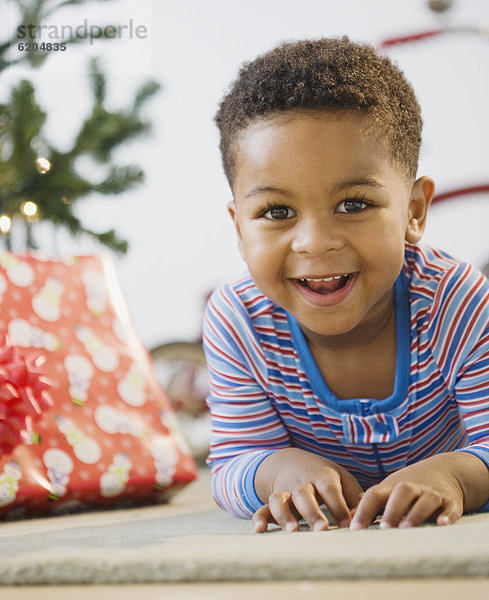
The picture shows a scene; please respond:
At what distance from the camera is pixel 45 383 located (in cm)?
105

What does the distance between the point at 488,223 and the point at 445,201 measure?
10.2 inches

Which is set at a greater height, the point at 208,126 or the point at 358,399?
the point at 208,126

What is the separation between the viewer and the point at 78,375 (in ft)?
3.74

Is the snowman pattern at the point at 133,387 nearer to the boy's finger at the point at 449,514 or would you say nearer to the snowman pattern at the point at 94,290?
the snowman pattern at the point at 94,290

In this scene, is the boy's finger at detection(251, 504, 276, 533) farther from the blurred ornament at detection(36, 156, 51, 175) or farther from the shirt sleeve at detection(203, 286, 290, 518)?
the blurred ornament at detection(36, 156, 51, 175)

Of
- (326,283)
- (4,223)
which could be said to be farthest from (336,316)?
(4,223)

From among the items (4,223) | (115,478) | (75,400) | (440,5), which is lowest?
(115,478)

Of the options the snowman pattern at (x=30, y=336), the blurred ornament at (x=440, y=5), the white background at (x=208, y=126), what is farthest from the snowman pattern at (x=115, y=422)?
the blurred ornament at (x=440, y=5)

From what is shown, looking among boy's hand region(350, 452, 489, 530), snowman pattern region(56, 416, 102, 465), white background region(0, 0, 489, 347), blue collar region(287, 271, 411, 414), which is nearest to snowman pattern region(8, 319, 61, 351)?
snowman pattern region(56, 416, 102, 465)

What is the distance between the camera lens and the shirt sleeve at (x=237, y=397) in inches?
38.1

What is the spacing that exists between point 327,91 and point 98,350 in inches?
20.9

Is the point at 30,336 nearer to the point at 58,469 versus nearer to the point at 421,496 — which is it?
the point at 58,469

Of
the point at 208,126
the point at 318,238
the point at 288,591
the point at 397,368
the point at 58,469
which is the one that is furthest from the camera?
the point at 208,126

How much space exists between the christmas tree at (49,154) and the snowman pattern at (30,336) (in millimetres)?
310
